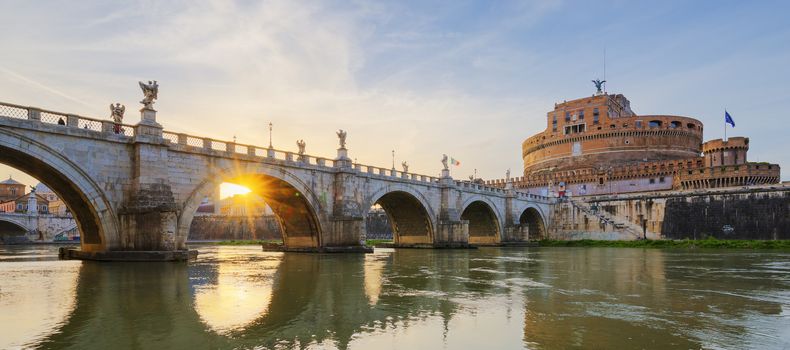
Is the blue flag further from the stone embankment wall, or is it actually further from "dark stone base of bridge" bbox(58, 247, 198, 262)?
"dark stone base of bridge" bbox(58, 247, 198, 262)

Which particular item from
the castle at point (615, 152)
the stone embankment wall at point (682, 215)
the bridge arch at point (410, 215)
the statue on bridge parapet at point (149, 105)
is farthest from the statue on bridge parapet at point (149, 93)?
the castle at point (615, 152)

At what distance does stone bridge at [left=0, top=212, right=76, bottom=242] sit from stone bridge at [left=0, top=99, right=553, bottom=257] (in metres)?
45.7

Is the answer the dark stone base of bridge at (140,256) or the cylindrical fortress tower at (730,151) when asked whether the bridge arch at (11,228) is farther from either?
the cylindrical fortress tower at (730,151)

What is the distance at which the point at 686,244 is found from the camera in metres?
54.7

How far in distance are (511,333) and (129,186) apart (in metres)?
22.2

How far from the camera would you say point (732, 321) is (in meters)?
10.6

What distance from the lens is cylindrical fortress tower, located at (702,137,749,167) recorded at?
237ft

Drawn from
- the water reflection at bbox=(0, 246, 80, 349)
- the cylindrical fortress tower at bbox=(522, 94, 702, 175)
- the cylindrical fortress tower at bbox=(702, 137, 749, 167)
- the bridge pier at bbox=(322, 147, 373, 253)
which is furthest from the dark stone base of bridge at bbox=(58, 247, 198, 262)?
the cylindrical fortress tower at bbox=(522, 94, 702, 175)

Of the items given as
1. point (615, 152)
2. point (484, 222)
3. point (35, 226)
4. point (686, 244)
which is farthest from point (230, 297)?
point (615, 152)

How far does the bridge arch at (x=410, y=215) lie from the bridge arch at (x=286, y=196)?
9892 millimetres

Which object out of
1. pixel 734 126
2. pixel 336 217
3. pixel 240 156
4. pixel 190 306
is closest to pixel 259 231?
pixel 336 217

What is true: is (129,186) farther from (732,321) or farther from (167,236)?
(732,321)

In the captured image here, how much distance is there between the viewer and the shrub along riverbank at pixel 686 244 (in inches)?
1977

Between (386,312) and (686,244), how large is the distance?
52.9 m
